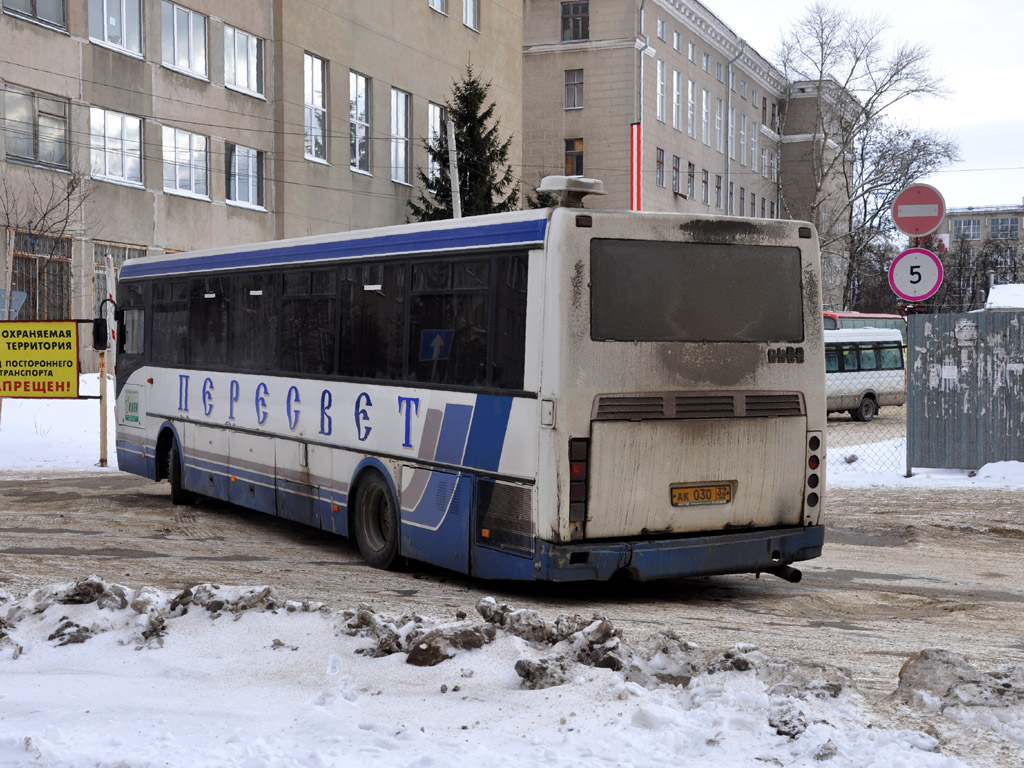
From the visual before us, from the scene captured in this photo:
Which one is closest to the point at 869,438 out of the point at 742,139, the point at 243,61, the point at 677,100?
the point at 243,61

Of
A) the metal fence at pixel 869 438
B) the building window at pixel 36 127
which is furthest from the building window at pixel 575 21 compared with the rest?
the building window at pixel 36 127

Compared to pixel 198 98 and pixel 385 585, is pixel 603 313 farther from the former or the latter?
pixel 198 98

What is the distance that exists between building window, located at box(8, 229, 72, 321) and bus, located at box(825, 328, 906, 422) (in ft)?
64.1

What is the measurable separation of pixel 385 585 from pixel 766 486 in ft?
9.48

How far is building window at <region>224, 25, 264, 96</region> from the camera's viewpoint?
35.3 meters

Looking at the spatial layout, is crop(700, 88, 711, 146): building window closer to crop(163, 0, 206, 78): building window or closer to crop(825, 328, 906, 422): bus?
crop(825, 328, 906, 422): bus

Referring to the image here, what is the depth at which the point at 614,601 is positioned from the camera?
9.09 metres

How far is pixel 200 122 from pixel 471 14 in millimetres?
15728

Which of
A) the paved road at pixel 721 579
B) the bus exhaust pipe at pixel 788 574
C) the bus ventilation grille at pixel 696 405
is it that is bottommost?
the paved road at pixel 721 579

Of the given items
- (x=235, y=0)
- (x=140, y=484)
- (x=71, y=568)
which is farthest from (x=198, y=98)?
(x=71, y=568)

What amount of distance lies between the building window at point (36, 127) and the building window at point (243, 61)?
634 centimetres

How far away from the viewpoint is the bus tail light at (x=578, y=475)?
328 inches

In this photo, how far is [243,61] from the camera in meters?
35.9

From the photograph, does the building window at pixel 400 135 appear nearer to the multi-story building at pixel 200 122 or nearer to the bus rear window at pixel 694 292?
the multi-story building at pixel 200 122
